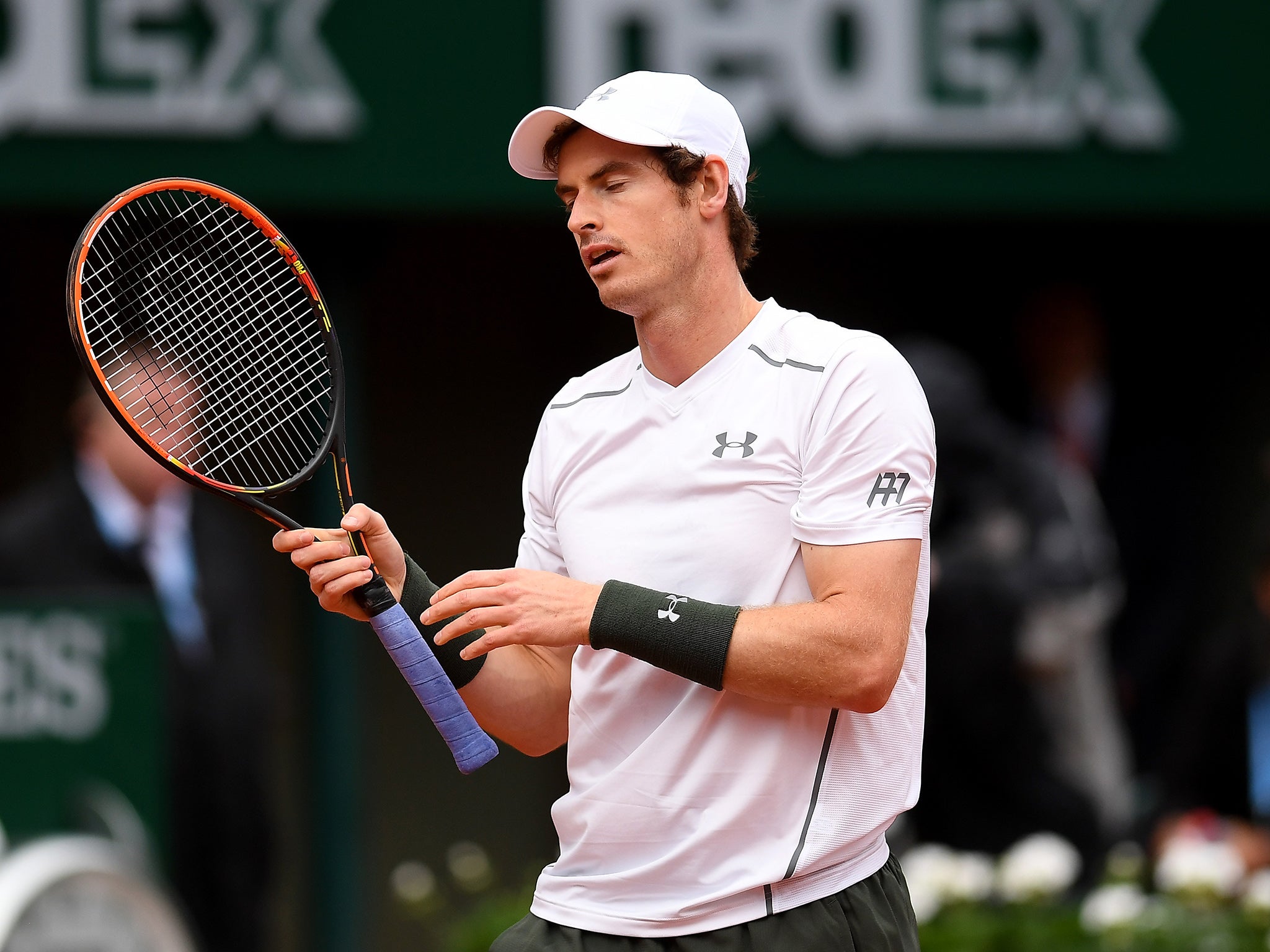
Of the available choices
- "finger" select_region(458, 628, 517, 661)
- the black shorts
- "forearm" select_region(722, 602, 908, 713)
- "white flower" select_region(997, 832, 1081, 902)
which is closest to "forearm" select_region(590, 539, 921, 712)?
"forearm" select_region(722, 602, 908, 713)

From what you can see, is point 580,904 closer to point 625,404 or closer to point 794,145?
point 625,404

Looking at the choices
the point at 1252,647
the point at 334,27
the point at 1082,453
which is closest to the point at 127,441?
the point at 334,27

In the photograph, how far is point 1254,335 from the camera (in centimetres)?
775

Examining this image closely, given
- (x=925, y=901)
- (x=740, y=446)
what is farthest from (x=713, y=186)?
(x=925, y=901)

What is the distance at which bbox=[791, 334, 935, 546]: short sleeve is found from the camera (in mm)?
2447

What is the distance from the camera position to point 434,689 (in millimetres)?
2668

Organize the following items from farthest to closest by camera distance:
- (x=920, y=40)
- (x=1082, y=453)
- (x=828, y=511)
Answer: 1. (x=1082, y=453)
2. (x=920, y=40)
3. (x=828, y=511)

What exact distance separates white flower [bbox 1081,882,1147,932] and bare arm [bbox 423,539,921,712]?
2.19m

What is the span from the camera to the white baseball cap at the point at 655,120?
2559mm

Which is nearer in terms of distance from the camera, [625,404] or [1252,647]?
[625,404]

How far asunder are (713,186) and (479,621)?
0.69 meters

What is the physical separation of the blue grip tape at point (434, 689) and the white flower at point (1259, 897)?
2.40 meters

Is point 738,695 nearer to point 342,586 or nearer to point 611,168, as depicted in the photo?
point 342,586

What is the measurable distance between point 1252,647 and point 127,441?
3083mm
